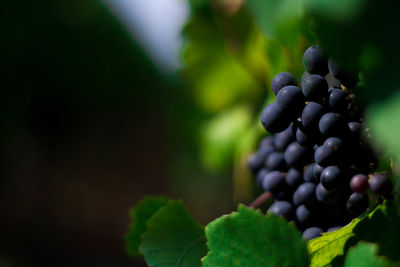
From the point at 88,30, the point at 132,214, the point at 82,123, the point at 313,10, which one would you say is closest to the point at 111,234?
the point at 82,123

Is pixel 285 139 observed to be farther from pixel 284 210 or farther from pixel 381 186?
pixel 381 186

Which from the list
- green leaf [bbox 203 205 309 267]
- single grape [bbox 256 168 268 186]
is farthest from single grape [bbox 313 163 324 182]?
single grape [bbox 256 168 268 186]

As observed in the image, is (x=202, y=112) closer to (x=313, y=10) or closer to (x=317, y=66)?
(x=317, y=66)

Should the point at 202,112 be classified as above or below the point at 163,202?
above

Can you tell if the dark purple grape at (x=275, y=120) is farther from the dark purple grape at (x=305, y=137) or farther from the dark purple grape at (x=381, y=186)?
the dark purple grape at (x=381, y=186)

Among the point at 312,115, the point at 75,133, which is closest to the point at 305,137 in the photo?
the point at 312,115

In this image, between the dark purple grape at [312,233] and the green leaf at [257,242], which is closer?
the green leaf at [257,242]

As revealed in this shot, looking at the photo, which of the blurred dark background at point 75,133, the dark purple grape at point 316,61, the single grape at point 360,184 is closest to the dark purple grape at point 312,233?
the single grape at point 360,184
